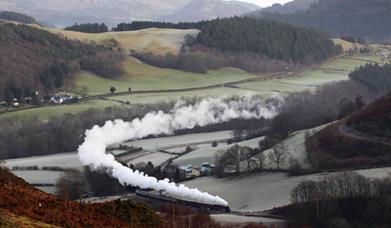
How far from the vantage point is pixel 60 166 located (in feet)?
239

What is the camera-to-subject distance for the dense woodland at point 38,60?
109062 millimetres

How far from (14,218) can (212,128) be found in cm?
6466

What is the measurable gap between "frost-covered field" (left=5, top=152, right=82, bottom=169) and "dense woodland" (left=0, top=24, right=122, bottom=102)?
26.6 meters

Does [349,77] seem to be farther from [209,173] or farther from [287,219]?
[287,219]

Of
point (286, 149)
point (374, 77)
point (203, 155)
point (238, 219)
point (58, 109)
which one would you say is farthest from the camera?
point (374, 77)

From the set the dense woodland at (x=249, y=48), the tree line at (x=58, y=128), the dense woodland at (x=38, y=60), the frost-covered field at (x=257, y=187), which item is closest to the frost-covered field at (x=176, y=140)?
the tree line at (x=58, y=128)

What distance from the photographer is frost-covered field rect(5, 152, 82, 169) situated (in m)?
73.2

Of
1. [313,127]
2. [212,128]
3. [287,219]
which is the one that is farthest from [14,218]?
[212,128]

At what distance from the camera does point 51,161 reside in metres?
75.6

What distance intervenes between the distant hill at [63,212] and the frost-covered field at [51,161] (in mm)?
34027

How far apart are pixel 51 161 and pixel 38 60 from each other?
4590cm

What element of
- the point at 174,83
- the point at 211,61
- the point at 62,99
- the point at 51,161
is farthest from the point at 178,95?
the point at 51,161

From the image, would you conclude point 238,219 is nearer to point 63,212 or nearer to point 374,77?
point 63,212

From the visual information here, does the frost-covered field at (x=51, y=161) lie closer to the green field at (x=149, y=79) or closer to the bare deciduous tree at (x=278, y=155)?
the bare deciduous tree at (x=278, y=155)
